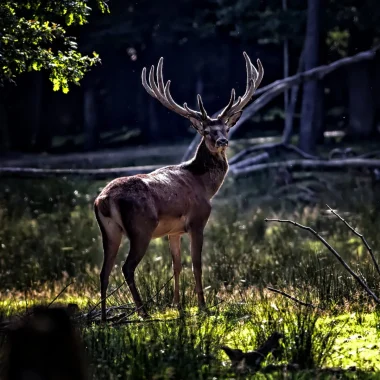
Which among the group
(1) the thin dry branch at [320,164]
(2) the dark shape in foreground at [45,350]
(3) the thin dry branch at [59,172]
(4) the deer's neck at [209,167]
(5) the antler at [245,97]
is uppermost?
(5) the antler at [245,97]

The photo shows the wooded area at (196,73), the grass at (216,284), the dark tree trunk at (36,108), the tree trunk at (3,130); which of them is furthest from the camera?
the dark tree trunk at (36,108)

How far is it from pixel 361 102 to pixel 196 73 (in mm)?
6705

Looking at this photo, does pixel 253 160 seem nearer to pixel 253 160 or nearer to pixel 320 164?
pixel 253 160

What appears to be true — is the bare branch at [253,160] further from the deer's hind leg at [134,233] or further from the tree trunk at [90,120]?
the tree trunk at [90,120]

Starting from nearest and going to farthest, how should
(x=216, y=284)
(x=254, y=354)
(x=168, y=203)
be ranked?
(x=254, y=354) < (x=168, y=203) < (x=216, y=284)

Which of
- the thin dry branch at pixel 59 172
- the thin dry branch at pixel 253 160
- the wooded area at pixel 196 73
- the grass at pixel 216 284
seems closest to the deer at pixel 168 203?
the grass at pixel 216 284

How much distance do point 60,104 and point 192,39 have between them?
762cm

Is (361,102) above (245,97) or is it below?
below

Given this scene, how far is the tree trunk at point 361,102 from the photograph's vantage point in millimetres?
28094

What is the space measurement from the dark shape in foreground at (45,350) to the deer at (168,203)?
3063 millimetres

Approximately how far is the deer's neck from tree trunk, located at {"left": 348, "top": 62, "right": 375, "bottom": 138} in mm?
19761

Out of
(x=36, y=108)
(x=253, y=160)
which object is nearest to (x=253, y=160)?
(x=253, y=160)

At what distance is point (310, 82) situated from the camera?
2311 centimetres

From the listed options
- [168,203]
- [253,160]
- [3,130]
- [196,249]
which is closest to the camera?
[168,203]
